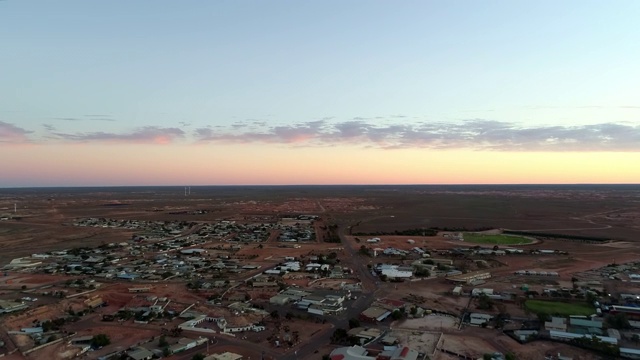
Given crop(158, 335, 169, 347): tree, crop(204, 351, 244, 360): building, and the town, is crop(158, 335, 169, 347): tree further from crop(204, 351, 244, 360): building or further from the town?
crop(204, 351, 244, 360): building

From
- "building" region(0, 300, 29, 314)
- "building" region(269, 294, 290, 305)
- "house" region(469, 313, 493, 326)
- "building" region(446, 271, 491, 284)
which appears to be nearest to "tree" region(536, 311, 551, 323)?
"house" region(469, 313, 493, 326)

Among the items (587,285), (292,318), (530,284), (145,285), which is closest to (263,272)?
(145,285)

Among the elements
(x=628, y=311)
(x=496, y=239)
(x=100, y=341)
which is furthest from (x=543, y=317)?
(x=496, y=239)

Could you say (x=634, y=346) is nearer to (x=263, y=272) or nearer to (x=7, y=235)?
(x=263, y=272)

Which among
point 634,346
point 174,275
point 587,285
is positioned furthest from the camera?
point 174,275

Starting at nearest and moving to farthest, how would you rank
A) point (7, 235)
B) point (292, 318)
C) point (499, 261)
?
point (292, 318), point (499, 261), point (7, 235)

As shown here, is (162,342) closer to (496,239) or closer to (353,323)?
(353,323)

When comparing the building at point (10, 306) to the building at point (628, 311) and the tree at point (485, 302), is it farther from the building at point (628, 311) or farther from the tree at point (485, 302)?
the building at point (628, 311)
